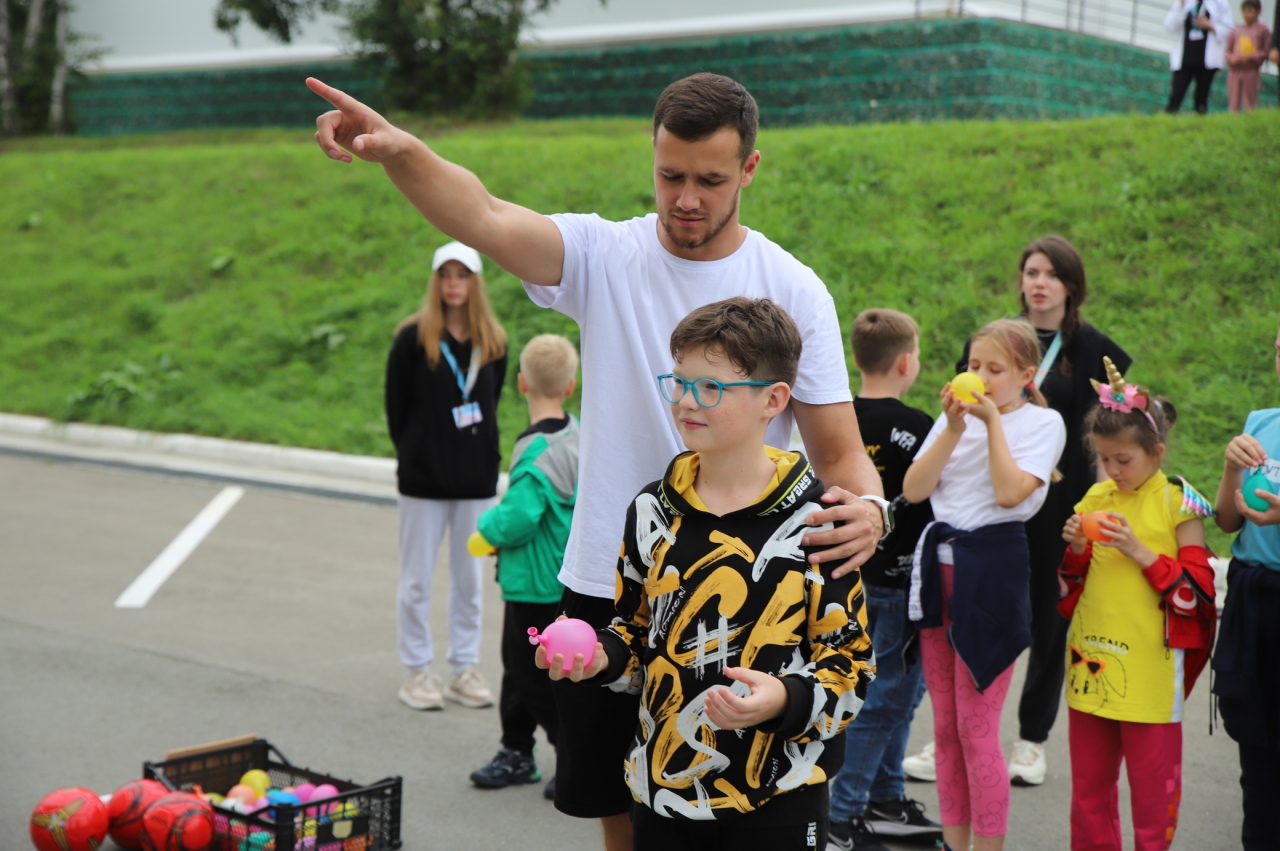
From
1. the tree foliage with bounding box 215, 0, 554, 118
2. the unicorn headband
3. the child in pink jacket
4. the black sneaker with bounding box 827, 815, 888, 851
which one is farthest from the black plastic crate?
the tree foliage with bounding box 215, 0, 554, 118

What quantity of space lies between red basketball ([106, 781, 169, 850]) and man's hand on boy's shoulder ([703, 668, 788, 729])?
8.93 feet

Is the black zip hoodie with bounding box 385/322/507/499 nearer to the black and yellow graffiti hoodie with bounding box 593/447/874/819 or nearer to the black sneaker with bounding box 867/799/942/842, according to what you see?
the black sneaker with bounding box 867/799/942/842

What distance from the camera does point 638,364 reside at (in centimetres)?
273

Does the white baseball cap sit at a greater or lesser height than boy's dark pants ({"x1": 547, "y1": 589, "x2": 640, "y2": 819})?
greater

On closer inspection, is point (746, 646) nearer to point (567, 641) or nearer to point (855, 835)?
point (567, 641)

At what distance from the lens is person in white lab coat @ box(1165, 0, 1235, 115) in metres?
13.4

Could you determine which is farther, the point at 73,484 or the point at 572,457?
the point at 73,484

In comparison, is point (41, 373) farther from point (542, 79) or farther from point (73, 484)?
point (542, 79)

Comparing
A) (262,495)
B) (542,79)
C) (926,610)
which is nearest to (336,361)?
(262,495)

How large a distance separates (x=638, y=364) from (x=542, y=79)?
19.3 meters

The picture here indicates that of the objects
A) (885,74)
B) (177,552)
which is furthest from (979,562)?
(885,74)

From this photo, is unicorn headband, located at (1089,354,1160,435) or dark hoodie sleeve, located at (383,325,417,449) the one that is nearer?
unicorn headband, located at (1089,354,1160,435)

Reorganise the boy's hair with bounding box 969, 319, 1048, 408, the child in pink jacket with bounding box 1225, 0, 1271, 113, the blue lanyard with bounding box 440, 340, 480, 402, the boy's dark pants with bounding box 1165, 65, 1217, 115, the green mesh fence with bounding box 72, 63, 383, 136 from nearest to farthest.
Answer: the boy's hair with bounding box 969, 319, 1048, 408 < the blue lanyard with bounding box 440, 340, 480, 402 < the child in pink jacket with bounding box 1225, 0, 1271, 113 < the boy's dark pants with bounding box 1165, 65, 1217, 115 < the green mesh fence with bounding box 72, 63, 383, 136

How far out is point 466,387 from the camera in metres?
6.09
